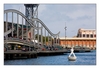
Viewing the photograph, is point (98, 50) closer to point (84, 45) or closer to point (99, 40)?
point (99, 40)

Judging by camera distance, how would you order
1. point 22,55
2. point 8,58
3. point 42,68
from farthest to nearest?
point 22,55 → point 8,58 → point 42,68

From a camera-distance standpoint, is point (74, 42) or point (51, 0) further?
point (74, 42)

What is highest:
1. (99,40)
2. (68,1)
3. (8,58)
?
(68,1)

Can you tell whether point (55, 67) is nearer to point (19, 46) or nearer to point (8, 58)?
point (8, 58)

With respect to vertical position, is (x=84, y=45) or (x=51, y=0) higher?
(x=51, y=0)

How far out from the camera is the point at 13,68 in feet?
35.1

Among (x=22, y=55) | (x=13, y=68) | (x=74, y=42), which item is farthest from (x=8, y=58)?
(x=74, y=42)

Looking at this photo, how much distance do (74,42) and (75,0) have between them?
1854 cm

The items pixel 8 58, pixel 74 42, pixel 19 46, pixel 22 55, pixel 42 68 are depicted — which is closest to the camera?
pixel 42 68

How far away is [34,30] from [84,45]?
7.93 metres

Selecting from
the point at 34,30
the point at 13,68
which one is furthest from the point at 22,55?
the point at 13,68

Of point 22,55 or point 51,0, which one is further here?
point 22,55

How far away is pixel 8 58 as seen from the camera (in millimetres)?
18906

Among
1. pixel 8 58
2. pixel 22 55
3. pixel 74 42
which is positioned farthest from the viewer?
pixel 74 42
